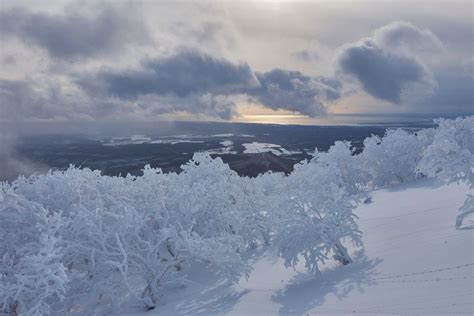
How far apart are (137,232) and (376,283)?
11.1 meters

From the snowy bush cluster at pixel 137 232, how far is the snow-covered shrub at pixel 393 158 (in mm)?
22490

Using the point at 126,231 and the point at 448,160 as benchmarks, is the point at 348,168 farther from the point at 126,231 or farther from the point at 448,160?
the point at 126,231

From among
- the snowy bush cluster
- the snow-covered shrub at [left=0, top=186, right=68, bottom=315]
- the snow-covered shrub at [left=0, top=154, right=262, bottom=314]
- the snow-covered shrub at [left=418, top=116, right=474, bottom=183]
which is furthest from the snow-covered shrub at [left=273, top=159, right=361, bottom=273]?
the snow-covered shrub at [left=0, top=186, right=68, bottom=315]

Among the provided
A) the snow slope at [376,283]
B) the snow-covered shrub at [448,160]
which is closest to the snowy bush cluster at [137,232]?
the snow-covered shrub at [448,160]

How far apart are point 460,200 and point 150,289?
19.9 metres

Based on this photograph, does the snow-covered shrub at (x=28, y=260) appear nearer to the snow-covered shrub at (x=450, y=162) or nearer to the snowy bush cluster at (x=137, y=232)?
the snowy bush cluster at (x=137, y=232)

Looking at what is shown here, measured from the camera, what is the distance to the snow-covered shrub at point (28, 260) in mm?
15297

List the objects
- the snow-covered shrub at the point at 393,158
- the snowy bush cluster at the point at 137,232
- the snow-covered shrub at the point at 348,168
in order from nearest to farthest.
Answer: the snowy bush cluster at the point at 137,232 → the snow-covered shrub at the point at 393,158 → the snow-covered shrub at the point at 348,168

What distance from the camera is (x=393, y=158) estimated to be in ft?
156

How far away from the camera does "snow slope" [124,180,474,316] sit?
1382 centimetres

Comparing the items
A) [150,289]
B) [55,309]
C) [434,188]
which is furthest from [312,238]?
[434,188]

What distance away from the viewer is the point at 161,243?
20641 mm

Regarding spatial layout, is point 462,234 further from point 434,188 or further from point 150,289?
point 434,188

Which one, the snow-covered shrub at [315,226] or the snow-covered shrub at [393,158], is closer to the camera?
the snow-covered shrub at [315,226]
